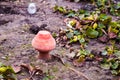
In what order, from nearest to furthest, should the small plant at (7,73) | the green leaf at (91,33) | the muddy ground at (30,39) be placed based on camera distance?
the small plant at (7,73)
the muddy ground at (30,39)
the green leaf at (91,33)

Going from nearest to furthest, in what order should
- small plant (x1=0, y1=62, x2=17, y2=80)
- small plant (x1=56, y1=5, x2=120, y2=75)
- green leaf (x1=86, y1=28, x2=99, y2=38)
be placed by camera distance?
small plant (x1=0, y1=62, x2=17, y2=80) → small plant (x1=56, y1=5, x2=120, y2=75) → green leaf (x1=86, y1=28, x2=99, y2=38)

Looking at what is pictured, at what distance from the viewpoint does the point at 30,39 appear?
3.84 m

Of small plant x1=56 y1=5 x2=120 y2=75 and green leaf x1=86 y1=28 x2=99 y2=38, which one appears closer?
small plant x1=56 y1=5 x2=120 y2=75

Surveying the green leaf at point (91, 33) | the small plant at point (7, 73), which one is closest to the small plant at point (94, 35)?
the green leaf at point (91, 33)

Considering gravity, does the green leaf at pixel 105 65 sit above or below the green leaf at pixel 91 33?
below

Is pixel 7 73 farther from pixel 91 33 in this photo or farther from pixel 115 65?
pixel 91 33

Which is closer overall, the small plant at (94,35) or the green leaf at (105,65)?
the green leaf at (105,65)

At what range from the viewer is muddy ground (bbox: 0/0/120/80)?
10.7 ft

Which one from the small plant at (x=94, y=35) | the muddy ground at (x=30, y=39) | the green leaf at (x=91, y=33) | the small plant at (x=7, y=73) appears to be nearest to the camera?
the small plant at (x=7, y=73)

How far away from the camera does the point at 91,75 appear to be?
325 cm

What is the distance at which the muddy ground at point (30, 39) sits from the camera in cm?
325

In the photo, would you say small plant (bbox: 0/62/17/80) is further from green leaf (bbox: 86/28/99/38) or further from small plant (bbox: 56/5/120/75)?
green leaf (bbox: 86/28/99/38)

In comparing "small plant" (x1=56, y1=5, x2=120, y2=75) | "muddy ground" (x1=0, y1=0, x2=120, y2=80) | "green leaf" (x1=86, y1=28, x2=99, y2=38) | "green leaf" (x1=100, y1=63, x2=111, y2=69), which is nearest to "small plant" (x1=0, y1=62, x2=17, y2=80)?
"muddy ground" (x1=0, y1=0, x2=120, y2=80)

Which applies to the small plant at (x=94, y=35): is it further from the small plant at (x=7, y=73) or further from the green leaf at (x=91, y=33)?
the small plant at (x=7, y=73)
